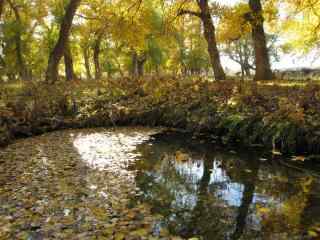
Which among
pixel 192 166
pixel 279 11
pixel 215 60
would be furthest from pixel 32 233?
pixel 279 11

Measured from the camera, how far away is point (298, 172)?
632 cm

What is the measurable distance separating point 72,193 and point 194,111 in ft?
19.7

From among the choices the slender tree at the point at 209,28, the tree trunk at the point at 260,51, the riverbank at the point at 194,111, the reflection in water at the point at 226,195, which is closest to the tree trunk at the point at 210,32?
the slender tree at the point at 209,28

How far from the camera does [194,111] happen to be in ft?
34.9

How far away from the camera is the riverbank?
7796 millimetres

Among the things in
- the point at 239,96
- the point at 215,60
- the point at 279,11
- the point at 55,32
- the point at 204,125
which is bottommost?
the point at 204,125

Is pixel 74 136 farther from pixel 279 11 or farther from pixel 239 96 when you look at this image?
pixel 279 11

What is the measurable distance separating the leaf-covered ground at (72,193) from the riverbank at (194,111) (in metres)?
2.33

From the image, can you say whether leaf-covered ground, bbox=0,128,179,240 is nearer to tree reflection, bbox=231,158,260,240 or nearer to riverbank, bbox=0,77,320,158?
tree reflection, bbox=231,158,260,240

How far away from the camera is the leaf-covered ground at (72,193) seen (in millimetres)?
4180

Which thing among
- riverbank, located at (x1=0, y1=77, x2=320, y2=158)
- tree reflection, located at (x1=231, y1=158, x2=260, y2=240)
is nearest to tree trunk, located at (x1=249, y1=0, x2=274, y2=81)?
riverbank, located at (x1=0, y1=77, x2=320, y2=158)

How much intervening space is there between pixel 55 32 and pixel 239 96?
27844 millimetres

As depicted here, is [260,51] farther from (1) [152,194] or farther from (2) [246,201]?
(1) [152,194]

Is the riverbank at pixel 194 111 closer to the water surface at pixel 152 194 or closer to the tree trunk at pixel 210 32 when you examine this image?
the water surface at pixel 152 194
